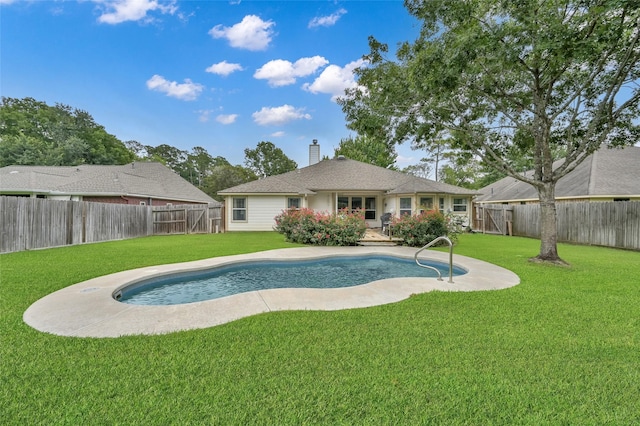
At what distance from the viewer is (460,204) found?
18.5 meters

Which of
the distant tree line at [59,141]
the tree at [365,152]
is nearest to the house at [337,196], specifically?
the tree at [365,152]

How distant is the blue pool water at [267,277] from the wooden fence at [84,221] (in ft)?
21.9

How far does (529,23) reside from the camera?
20.6 feet

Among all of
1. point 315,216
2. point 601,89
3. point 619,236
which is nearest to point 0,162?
point 315,216

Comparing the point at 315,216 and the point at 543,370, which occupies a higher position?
the point at 315,216

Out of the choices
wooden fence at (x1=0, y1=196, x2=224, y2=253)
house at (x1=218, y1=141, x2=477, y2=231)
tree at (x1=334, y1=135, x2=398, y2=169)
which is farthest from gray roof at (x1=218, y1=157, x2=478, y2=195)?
tree at (x1=334, y1=135, x2=398, y2=169)

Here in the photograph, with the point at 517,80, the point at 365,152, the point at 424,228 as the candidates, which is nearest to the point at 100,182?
the point at 424,228

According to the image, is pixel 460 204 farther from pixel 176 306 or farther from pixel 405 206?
pixel 176 306

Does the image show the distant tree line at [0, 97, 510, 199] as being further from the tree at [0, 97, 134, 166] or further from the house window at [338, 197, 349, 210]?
the house window at [338, 197, 349, 210]

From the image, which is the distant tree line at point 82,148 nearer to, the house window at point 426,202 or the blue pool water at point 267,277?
Result: the house window at point 426,202

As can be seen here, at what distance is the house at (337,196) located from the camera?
17.5 m

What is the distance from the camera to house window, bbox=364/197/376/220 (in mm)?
19797

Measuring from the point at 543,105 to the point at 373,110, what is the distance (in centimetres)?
489

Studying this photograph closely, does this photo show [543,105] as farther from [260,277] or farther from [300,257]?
[260,277]
